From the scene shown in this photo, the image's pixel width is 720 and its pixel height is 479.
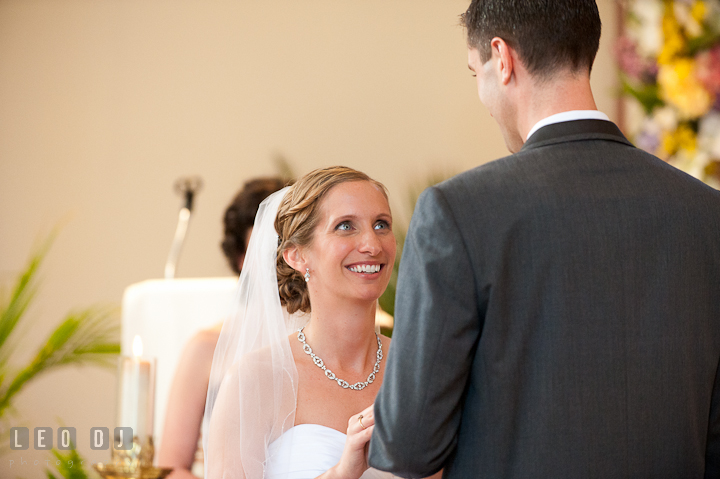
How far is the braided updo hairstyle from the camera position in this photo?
2191 mm

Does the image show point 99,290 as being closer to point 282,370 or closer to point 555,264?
point 282,370

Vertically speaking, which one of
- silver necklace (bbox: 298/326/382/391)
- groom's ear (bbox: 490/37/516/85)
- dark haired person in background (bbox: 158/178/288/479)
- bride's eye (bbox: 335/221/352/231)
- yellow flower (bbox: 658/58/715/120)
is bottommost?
dark haired person in background (bbox: 158/178/288/479)

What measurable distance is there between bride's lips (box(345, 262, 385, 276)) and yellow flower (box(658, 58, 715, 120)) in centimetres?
206

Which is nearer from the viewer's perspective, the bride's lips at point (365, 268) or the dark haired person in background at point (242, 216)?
the bride's lips at point (365, 268)

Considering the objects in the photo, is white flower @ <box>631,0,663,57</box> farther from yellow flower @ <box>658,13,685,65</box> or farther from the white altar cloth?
the white altar cloth

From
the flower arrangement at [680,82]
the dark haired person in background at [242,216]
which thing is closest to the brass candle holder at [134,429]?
the dark haired person in background at [242,216]

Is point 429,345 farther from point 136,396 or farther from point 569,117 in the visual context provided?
point 136,396

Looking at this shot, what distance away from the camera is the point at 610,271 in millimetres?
1292

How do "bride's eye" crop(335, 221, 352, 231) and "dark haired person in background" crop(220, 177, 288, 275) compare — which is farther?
"dark haired person in background" crop(220, 177, 288, 275)

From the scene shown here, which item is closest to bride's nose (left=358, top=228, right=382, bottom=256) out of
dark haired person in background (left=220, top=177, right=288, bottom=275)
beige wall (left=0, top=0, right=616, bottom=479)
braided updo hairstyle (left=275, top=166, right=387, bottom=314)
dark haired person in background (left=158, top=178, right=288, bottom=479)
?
braided updo hairstyle (left=275, top=166, right=387, bottom=314)

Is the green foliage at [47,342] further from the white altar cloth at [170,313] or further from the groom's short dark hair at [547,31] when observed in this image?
the groom's short dark hair at [547,31]

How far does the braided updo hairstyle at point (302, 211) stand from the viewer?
7.19 ft

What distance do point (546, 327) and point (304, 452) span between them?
38.2 inches

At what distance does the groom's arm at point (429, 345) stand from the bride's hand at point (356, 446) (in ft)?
0.97
